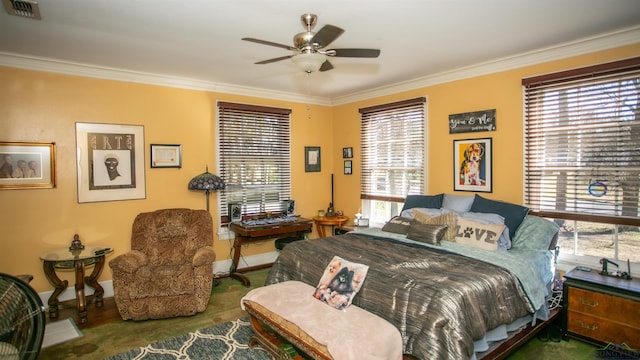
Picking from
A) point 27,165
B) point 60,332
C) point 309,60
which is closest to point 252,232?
point 60,332

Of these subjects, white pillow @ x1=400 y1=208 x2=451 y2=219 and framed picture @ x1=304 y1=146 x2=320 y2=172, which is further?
framed picture @ x1=304 y1=146 x2=320 y2=172

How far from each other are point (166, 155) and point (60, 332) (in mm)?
2101

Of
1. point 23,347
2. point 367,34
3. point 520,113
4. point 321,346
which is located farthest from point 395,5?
point 23,347

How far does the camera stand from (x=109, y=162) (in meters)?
3.99

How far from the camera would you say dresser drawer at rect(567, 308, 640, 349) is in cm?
254

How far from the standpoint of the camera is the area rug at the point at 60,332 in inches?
116

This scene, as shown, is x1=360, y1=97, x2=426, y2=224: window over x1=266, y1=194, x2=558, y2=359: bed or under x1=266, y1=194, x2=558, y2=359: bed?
over

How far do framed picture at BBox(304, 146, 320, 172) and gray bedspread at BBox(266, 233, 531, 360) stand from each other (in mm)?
2534

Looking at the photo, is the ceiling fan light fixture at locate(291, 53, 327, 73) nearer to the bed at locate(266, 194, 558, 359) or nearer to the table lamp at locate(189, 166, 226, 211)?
the bed at locate(266, 194, 558, 359)

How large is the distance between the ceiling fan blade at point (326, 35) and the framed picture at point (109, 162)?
9.18 feet

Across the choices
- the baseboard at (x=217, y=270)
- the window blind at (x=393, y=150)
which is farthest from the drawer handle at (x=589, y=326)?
the baseboard at (x=217, y=270)

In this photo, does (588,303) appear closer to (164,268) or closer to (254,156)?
(164,268)

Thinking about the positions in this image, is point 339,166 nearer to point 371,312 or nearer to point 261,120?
point 261,120

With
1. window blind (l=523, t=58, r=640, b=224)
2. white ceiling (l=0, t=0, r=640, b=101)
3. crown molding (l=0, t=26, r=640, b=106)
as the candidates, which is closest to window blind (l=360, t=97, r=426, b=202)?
crown molding (l=0, t=26, r=640, b=106)
